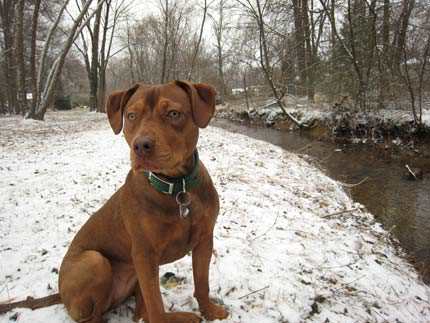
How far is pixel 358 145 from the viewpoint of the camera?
11.4 meters

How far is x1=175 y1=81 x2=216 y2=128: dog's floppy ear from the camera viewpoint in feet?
7.02

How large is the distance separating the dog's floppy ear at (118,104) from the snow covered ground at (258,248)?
1.64 metres

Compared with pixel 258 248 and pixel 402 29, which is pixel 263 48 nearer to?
pixel 402 29

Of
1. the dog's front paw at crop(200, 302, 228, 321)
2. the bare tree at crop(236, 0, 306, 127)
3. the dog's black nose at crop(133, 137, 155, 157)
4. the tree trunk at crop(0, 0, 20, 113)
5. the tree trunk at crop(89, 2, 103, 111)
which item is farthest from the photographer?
the tree trunk at crop(89, 2, 103, 111)

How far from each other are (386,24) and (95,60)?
74.3 ft

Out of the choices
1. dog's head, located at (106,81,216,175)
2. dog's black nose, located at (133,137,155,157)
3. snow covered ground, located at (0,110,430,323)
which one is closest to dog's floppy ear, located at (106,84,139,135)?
dog's head, located at (106,81,216,175)

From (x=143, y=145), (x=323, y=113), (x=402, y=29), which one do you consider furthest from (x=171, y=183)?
(x=323, y=113)

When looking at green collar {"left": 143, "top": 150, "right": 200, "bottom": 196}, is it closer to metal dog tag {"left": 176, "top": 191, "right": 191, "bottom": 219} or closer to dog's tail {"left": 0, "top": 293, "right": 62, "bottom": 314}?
metal dog tag {"left": 176, "top": 191, "right": 191, "bottom": 219}

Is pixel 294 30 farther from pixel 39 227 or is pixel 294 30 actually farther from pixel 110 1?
pixel 110 1

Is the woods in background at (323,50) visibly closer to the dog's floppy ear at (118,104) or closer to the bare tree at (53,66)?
the bare tree at (53,66)

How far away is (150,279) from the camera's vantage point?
7.29 ft

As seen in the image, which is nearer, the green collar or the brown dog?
the brown dog

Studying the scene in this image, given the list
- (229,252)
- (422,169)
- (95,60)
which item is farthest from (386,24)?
(95,60)

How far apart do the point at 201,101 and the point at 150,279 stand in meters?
1.29
